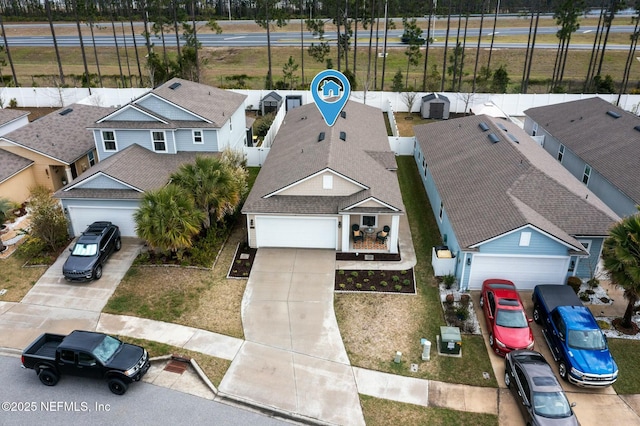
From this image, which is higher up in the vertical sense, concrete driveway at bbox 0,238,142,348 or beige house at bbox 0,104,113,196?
beige house at bbox 0,104,113,196

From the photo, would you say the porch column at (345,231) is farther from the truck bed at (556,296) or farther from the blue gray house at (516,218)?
the truck bed at (556,296)

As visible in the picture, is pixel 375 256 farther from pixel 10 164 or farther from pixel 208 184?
pixel 10 164

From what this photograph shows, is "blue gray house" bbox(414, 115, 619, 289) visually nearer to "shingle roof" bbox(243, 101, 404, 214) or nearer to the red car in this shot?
the red car

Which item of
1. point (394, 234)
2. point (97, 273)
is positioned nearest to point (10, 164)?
point (97, 273)

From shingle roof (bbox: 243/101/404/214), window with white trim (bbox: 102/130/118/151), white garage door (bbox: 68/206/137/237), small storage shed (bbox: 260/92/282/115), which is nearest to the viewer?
shingle roof (bbox: 243/101/404/214)

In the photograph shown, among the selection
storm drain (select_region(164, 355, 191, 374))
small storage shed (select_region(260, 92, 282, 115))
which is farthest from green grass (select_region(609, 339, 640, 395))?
small storage shed (select_region(260, 92, 282, 115))

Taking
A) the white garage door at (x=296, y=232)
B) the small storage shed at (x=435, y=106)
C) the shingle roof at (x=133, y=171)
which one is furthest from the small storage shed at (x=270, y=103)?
the white garage door at (x=296, y=232)
